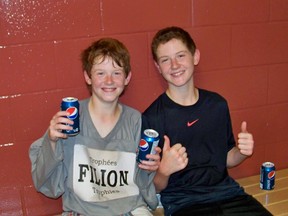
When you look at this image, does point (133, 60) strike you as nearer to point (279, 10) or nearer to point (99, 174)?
point (99, 174)

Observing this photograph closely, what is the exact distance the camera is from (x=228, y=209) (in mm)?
1958

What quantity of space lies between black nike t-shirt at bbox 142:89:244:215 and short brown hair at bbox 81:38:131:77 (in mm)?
298

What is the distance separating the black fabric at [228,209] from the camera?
1.93 metres

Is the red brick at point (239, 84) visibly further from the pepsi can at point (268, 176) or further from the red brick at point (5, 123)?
the red brick at point (5, 123)

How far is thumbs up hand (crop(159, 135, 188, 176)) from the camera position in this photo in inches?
72.6

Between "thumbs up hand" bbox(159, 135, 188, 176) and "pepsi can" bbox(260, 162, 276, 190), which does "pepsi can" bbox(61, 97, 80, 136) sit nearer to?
"thumbs up hand" bbox(159, 135, 188, 176)

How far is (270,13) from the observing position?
2.37 metres

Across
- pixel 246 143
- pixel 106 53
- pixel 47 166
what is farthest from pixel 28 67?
pixel 246 143

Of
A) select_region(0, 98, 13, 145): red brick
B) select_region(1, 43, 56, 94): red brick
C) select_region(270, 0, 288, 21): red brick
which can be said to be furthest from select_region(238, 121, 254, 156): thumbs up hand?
select_region(0, 98, 13, 145): red brick

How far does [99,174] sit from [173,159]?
0.35 m

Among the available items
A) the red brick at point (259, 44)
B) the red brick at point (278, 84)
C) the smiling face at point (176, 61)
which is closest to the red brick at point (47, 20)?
the smiling face at point (176, 61)

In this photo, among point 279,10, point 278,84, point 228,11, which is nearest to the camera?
point 228,11

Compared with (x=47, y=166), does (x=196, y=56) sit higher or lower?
higher

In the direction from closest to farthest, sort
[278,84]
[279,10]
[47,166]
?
[47,166], [279,10], [278,84]
